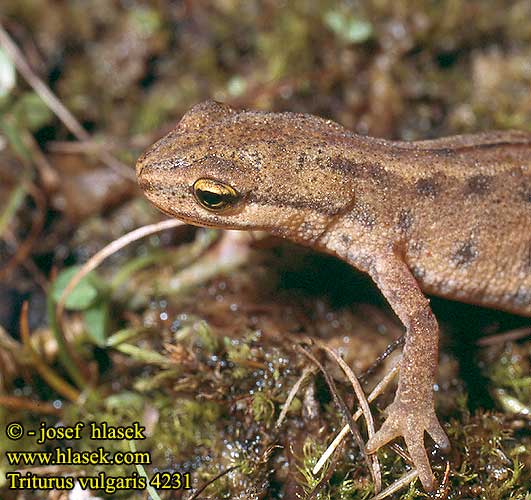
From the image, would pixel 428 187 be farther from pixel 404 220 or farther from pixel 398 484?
pixel 398 484

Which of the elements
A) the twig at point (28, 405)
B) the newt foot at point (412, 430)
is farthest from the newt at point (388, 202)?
the twig at point (28, 405)

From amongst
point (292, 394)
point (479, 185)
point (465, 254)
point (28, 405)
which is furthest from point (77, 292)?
point (479, 185)

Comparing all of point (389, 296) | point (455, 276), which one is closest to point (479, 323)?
point (455, 276)

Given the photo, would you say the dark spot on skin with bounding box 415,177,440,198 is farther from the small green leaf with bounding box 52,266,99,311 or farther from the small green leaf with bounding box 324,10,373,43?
the small green leaf with bounding box 324,10,373,43

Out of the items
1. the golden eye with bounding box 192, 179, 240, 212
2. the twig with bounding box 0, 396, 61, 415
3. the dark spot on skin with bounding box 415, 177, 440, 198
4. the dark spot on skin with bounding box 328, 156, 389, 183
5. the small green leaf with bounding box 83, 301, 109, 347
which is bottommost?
the twig with bounding box 0, 396, 61, 415

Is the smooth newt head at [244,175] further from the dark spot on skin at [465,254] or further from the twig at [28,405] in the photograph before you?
the twig at [28,405]

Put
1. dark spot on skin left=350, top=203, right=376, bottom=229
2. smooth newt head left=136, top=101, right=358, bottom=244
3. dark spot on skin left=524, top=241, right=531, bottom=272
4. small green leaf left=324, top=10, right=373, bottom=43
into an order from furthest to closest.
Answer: small green leaf left=324, top=10, right=373, bottom=43 < dark spot on skin left=524, top=241, right=531, bottom=272 < dark spot on skin left=350, top=203, right=376, bottom=229 < smooth newt head left=136, top=101, right=358, bottom=244

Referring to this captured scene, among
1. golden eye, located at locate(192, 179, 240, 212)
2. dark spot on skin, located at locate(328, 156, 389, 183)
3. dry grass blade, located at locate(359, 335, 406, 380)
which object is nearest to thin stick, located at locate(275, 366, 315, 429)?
dry grass blade, located at locate(359, 335, 406, 380)
